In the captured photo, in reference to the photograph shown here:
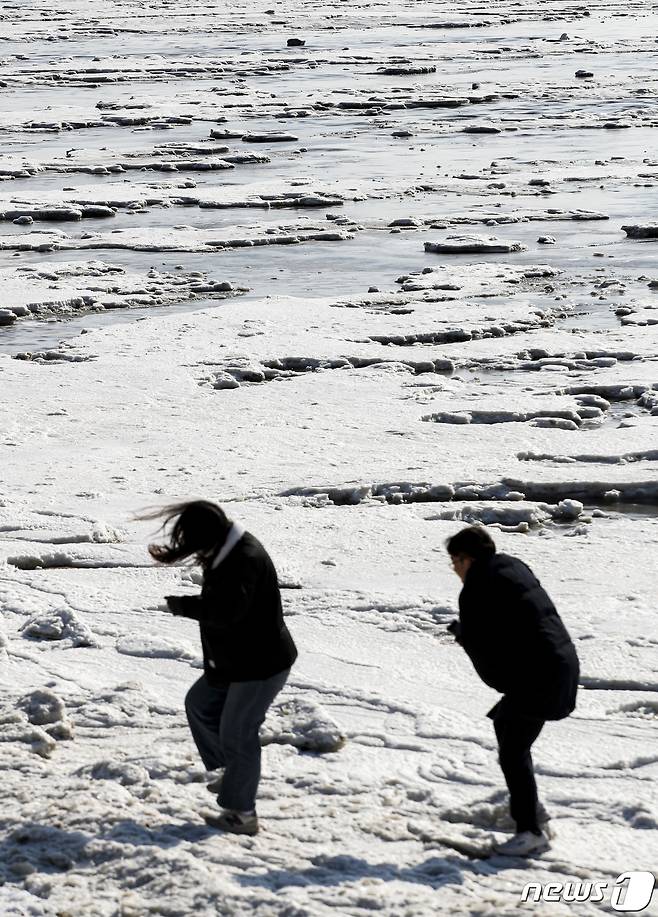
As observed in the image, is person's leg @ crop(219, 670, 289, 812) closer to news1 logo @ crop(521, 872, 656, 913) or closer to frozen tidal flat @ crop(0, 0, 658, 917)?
frozen tidal flat @ crop(0, 0, 658, 917)

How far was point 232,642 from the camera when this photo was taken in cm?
476

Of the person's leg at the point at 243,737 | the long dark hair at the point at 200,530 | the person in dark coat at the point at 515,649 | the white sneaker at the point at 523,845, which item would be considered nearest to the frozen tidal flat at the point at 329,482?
the white sneaker at the point at 523,845

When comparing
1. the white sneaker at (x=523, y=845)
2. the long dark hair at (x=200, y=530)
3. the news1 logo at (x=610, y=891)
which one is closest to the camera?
the news1 logo at (x=610, y=891)

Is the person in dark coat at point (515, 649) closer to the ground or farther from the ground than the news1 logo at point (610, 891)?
farther from the ground

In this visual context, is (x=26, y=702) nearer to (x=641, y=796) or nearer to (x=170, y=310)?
(x=641, y=796)

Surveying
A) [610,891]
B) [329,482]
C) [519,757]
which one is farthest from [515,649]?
[329,482]

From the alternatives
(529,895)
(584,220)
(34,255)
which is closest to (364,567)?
(529,895)

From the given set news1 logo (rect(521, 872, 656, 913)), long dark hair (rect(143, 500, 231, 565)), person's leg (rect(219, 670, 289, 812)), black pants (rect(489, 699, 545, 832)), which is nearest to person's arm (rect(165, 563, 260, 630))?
long dark hair (rect(143, 500, 231, 565))

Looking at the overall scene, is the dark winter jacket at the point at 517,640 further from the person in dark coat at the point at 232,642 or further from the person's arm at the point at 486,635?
the person in dark coat at the point at 232,642

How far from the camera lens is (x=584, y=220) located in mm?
19734

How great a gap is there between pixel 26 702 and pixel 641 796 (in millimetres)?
2617

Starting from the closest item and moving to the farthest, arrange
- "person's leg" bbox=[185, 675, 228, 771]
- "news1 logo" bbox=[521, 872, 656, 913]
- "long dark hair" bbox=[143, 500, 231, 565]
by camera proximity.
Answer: "news1 logo" bbox=[521, 872, 656, 913] < "long dark hair" bbox=[143, 500, 231, 565] < "person's leg" bbox=[185, 675, 228, 771]

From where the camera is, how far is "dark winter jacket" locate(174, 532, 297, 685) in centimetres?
467

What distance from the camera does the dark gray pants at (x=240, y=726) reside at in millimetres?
4840
